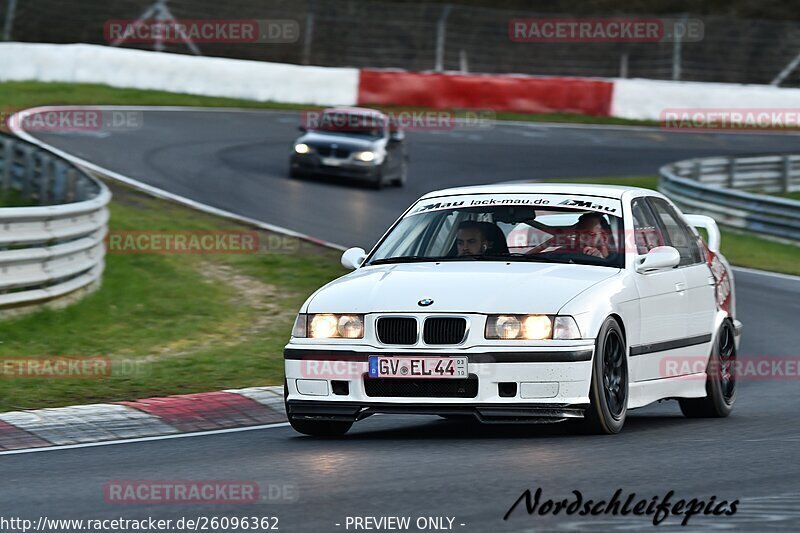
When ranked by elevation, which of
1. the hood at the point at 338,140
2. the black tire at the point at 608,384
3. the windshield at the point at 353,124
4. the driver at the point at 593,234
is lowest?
the hood at the point at 338,140

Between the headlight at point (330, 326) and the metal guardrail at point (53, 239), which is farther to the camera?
the metal guardrail at point (53, 239)

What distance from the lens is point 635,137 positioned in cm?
3625

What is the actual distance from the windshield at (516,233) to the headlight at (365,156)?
16831mm

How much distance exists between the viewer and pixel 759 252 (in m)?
22.3

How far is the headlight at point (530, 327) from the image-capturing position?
791cm

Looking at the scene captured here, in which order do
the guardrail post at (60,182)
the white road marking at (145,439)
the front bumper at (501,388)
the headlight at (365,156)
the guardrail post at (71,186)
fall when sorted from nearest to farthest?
the front bumper at (501,388) → the white road marking at (145,439) → the guardrail post at (71,186) → the guardrail post at (60,182) → the headlight at (365,156)

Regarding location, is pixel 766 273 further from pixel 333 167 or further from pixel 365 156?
pixel 333 167

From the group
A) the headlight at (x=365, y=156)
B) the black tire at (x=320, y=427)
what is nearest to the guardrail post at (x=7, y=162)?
the headlight at (x=365, y=156)

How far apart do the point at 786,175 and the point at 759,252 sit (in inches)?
298

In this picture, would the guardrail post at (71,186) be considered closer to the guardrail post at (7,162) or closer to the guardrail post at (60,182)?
the guardrail post at (60,182)

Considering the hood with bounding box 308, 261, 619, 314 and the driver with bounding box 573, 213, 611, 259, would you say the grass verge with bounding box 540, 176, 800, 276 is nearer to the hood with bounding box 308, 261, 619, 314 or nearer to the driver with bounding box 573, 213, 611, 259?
the driver with bounding box 573, 213, 611, 259

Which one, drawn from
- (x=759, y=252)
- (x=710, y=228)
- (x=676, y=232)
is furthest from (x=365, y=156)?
(x=676, y=232)

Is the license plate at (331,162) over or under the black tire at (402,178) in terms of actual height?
over

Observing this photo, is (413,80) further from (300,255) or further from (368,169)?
(300,255)
